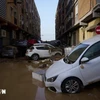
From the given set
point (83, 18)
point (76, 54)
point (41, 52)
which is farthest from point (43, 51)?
point (76, 54)

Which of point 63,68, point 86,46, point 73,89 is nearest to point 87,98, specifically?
point 73,89

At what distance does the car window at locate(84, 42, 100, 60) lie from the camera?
22.0 feet

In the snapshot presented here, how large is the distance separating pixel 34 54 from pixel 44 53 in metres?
1.02

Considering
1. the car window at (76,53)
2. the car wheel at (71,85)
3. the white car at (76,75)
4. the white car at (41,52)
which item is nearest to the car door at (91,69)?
the white car at (76,75)

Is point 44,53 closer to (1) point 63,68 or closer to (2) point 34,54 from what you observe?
(2) point 34,54

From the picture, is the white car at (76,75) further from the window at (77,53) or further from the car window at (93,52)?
the window at (77,53)

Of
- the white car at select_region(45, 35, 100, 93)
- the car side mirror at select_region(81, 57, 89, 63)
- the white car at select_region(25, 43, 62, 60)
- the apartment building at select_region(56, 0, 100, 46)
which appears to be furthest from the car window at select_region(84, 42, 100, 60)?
the white car at select_region(25, 43, 62, 60)

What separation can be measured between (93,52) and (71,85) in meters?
1.32

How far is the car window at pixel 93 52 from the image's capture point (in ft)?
22.0

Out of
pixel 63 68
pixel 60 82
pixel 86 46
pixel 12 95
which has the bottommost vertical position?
pixel 12 95

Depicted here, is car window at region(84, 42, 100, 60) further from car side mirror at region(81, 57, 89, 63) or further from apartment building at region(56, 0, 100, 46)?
apartment building at region(56, 0, 100, 46)

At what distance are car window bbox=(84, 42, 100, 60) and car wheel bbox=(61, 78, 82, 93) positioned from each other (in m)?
0.90

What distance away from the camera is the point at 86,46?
276 inches

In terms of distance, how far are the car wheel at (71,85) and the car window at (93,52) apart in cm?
90
